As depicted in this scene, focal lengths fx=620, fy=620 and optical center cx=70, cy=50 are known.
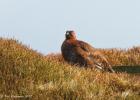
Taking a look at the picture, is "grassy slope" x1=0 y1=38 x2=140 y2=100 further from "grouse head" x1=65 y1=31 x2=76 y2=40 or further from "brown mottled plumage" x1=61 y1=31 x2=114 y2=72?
"grouse head" x1=65 y1=31 x2=76 y2=40

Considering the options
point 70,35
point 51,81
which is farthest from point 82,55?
point 51,81

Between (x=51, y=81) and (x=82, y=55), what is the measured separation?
5728 mm

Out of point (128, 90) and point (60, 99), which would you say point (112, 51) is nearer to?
point (128, 90)

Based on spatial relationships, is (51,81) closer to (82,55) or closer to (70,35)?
(82,55)

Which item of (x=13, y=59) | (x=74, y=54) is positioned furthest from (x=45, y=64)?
(x=74, y=54)

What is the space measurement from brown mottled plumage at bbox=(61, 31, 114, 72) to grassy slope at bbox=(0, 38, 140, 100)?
3.49 metres

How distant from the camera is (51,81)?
37.0ft

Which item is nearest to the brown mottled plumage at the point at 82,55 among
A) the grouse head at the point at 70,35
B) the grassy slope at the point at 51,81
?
the grouse head at the point at 70,35

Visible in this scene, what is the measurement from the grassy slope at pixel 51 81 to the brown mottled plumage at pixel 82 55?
3488 mm

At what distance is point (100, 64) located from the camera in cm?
1738

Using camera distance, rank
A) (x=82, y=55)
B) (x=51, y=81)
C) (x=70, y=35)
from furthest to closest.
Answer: (x=70, y=35) → (x=82, y=55) → (x=51, y=81)

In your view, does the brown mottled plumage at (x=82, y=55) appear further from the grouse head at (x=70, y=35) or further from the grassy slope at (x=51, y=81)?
the grassy slope at (x=51, y=81)

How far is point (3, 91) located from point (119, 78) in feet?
11.5

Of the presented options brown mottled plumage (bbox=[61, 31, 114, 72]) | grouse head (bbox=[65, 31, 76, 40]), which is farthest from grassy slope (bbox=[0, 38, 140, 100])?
grouse head (bbox=[65, 31, 76, 40])
